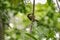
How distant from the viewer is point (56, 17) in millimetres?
3064

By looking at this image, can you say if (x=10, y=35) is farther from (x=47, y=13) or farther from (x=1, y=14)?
(x=1, y=14)

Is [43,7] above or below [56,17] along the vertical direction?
above

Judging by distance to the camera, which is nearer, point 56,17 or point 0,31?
point 0,31

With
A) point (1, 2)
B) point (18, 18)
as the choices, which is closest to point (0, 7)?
point (1, 2)

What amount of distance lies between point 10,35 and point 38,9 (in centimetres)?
66

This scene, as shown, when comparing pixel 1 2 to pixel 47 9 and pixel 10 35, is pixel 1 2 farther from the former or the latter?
pixel 47 9

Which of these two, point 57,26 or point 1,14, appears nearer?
point 1,14

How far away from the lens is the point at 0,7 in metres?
2.33

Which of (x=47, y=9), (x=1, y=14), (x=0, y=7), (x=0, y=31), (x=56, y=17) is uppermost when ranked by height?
(x=47, y=9)

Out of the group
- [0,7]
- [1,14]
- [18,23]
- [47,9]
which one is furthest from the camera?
[18,23]

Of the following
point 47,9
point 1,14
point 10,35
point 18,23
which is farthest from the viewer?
point 18,23

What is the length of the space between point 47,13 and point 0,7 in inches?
38.5

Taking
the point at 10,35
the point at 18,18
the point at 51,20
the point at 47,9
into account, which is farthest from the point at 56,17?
the point at 18,18

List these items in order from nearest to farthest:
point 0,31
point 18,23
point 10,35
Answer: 1. point 0,31
2. point 10,35
3. point 18,23
